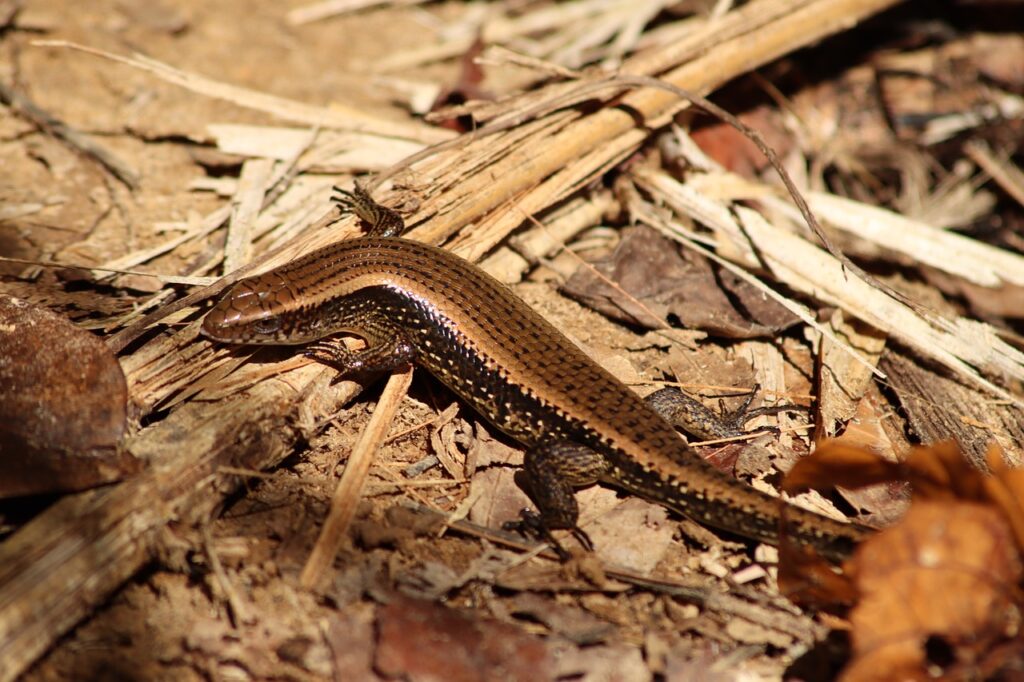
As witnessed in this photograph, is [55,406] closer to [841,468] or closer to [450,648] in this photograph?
[450,648]

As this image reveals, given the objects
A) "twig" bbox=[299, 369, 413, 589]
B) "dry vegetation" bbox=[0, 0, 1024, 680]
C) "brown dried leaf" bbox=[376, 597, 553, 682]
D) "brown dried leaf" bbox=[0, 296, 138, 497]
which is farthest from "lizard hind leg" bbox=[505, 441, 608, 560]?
"brown dried leaf" bbox=[0, 296, 138, 497]

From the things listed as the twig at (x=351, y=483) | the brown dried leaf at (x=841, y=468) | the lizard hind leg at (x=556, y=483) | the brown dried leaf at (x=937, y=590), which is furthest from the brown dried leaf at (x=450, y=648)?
the brown dried leaf at (x=841, y=468)

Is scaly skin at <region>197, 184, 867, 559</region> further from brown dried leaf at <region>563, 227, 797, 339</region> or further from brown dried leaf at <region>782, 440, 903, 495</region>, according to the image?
brown dried leaf at <region>563, 227, 797, 339</region>

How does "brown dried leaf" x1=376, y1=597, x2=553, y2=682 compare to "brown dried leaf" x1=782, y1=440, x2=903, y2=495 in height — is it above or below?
below

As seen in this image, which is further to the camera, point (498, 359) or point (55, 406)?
point (498, 359)

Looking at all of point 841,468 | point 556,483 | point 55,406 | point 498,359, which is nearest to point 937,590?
point 841,468

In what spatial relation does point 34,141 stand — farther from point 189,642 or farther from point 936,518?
point 936,518

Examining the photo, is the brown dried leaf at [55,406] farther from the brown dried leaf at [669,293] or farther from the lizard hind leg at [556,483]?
the brown dried leaf at [669,293]
